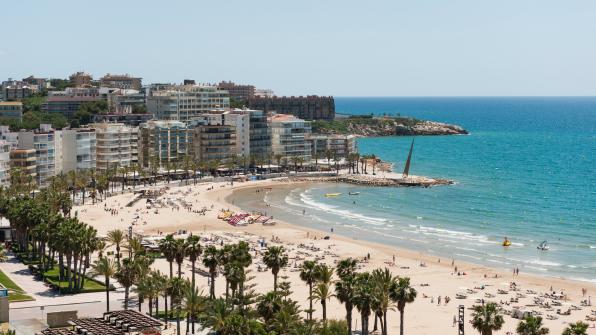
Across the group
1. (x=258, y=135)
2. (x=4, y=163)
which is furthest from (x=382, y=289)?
(x=258, y=135)

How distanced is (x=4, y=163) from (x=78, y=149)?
2736cm

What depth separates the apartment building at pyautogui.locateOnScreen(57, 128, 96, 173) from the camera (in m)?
152

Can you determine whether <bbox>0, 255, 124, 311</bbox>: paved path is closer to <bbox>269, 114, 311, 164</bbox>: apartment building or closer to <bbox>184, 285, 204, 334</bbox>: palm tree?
<bbox>184, 285, 204, 334</bbox>: palm tree

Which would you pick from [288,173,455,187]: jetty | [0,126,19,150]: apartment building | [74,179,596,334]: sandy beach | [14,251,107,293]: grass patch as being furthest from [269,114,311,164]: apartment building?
[14,251,107,293]: grass patch

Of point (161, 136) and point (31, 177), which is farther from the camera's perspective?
point (161, 136)

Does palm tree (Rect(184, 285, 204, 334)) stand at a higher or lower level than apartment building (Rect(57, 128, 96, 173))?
lower

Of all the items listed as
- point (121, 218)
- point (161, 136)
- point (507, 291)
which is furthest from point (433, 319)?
point (161, 136)

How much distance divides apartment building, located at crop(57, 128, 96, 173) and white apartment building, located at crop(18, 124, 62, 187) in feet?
8.83

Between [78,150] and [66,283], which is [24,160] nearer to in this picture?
[78,150]

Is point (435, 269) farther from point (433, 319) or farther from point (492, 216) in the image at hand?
point (492, 216)

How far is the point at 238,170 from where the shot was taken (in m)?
178

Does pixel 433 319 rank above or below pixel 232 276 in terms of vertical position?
below

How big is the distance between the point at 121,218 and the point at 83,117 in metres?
76.1

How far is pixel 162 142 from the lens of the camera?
174000 mm
